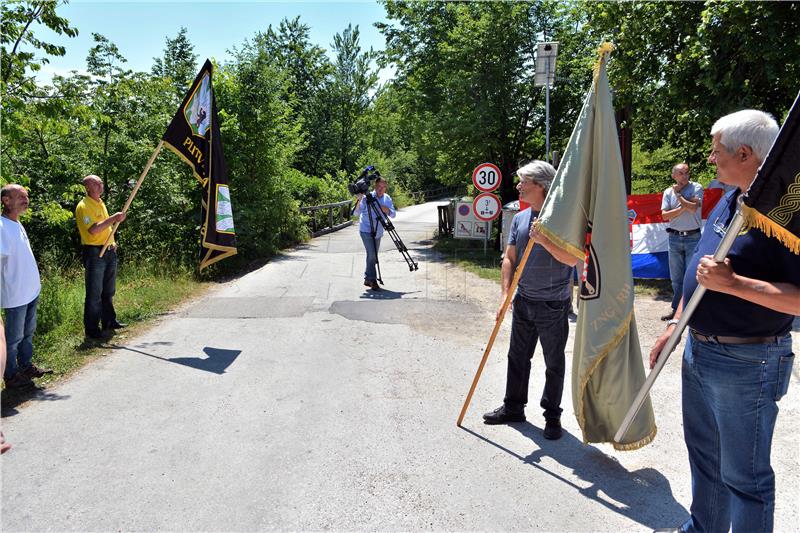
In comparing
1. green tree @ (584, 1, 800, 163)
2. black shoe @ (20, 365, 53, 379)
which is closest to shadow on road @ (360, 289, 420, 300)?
black shoe @ (20, 365, 53, 379)

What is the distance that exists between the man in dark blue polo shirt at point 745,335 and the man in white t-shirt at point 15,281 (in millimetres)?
5433

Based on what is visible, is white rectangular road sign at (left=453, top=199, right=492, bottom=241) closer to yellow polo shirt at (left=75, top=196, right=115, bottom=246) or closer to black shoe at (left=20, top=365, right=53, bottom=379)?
yellow polo shirt at (left=75, top=196, right=115, bottom=246)

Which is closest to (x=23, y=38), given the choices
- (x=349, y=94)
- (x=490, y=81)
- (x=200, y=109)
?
(x=200, y=109)

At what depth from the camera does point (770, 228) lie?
7.14 ft

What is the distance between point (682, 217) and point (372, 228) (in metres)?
5.06

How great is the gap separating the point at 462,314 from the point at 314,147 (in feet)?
82.2

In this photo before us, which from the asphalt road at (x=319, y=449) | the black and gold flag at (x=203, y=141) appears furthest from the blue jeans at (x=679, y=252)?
the black and gold flag at (x=203, y=141)

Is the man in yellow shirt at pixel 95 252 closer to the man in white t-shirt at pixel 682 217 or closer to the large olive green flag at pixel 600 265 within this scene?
the large olive green flag at pixel 600 265

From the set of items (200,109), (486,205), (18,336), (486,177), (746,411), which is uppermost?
(200,109)

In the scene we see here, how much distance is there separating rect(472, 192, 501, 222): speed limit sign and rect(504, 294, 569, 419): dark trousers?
7466 mm

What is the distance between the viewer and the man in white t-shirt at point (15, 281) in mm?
5043

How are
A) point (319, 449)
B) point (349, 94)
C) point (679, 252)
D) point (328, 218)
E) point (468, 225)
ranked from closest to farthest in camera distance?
point (319, 449)
point (679, 252)
point (468, 225)
point (328, 218)
point (349, 94)

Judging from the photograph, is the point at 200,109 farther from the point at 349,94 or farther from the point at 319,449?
the point at 349,94

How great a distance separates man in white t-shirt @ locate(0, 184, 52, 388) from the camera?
504 cm
